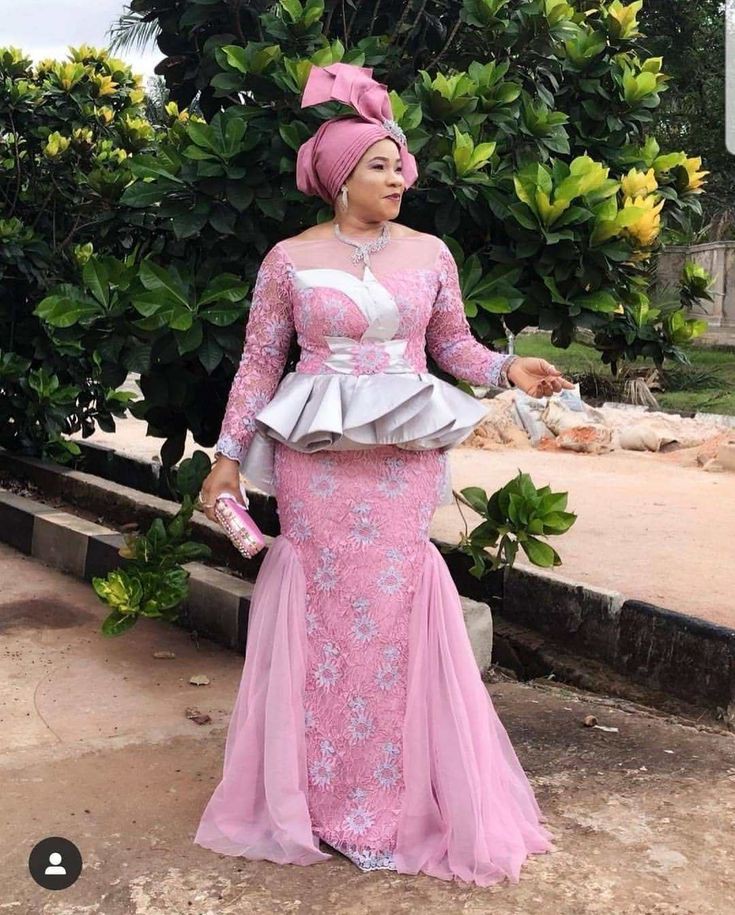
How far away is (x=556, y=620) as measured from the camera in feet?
16.1

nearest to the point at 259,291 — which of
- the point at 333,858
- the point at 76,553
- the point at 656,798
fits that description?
the point at 333,858

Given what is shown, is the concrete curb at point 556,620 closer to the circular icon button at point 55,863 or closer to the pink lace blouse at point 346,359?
the pink lace blouse at point 346,359

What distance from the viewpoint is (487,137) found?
4.42m

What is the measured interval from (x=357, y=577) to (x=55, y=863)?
3.46 ft

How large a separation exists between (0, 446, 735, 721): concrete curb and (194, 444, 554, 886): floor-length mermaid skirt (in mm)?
1262

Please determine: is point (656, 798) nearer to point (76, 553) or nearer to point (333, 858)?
point (333, 858)

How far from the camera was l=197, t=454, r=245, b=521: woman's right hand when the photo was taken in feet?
10.6

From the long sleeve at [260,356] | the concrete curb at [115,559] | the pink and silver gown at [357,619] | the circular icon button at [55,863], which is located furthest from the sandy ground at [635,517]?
the circular icon button at [55,863]

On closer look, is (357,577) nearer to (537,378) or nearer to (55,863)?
(537,378)

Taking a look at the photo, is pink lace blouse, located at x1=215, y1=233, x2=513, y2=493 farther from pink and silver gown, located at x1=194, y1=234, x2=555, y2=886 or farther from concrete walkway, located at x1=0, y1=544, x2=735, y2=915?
concrete walkway, located at x1=0, y1=544, x2=735, y2=915

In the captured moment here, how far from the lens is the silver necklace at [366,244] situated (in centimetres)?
322

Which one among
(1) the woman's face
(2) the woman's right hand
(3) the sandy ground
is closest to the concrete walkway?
(2) the woman's right hand

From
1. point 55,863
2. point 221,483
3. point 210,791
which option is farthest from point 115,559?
point 55,863

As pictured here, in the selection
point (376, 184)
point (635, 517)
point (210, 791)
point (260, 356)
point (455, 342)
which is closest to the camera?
point (376, 184)
